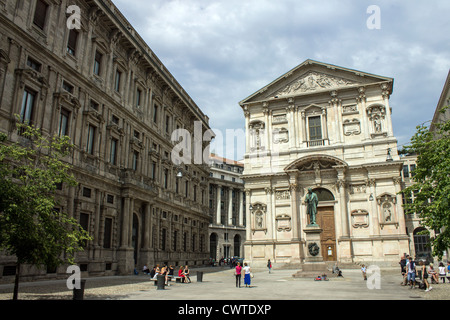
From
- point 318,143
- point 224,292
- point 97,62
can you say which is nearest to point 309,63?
point 318,143

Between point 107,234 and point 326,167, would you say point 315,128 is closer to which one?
point 326,167

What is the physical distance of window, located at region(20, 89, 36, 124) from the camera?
65.5ft

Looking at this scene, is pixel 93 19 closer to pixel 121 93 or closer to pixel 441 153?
pixel 121 93

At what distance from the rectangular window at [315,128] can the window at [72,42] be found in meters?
26.9

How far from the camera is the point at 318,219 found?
38906mm

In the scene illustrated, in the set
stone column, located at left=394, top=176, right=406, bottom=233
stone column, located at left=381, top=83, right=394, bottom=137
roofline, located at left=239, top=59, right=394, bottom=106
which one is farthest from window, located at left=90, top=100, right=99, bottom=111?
stone column, located at left=381, top=83, right=394, bottom=137

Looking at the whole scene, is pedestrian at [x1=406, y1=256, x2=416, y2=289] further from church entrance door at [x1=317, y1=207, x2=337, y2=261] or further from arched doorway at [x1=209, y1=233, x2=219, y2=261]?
arched doorway at [x1=209, y1=233, x2=219, y2=261]

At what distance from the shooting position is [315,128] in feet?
139

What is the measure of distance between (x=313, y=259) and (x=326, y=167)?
Answer: 15.6 meters

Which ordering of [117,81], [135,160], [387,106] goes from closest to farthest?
[117,81] → [135,160] → [387,106]

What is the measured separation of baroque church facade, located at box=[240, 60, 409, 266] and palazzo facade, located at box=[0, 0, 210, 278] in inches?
387

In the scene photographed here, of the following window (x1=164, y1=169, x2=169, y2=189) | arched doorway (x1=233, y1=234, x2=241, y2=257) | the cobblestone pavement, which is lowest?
the cobblestone pavement

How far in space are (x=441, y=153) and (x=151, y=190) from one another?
2221 centimetres
